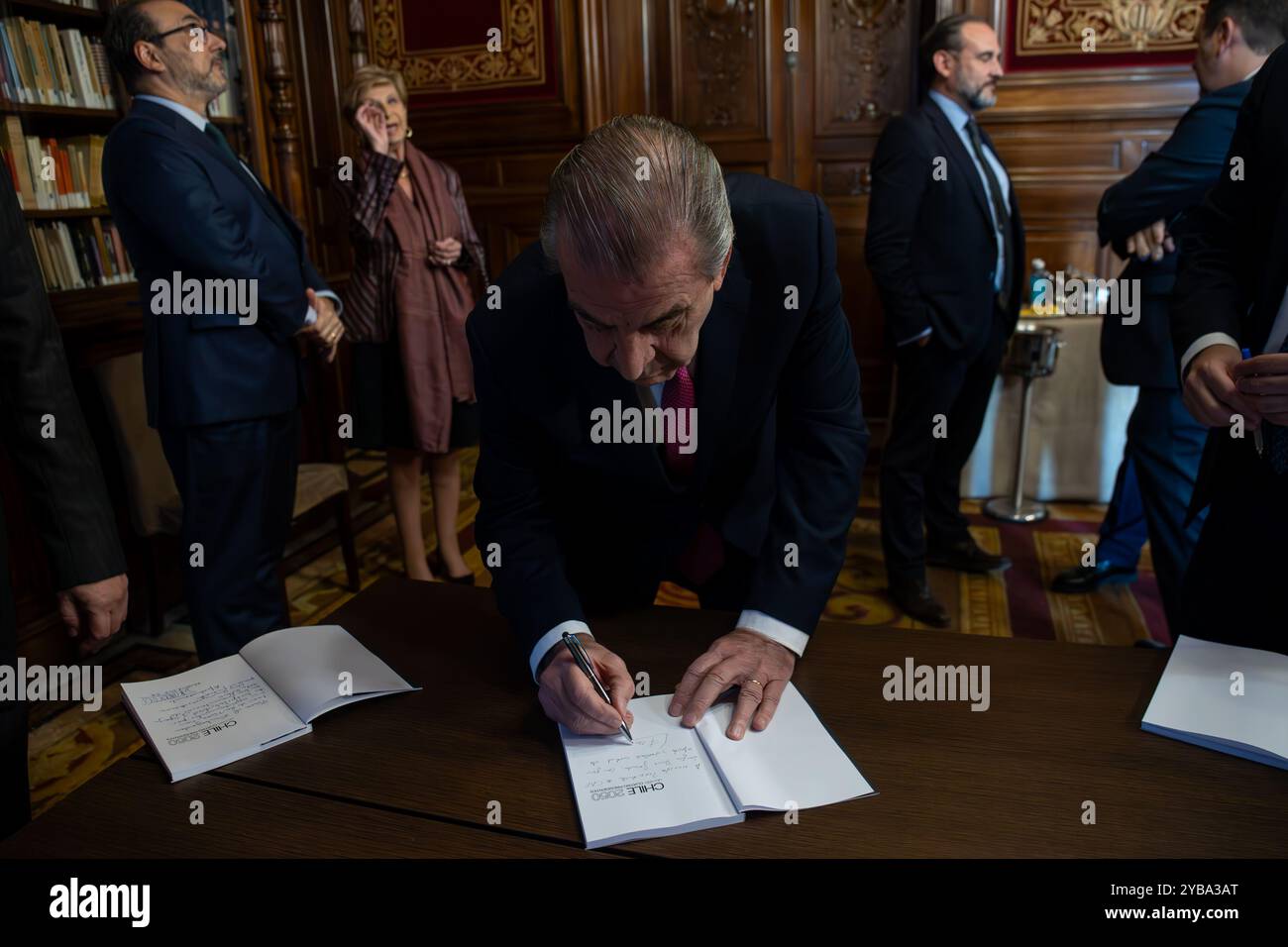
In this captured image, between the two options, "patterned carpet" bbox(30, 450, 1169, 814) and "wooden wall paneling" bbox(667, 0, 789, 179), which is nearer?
"patterned carpet" bbox(30, 450, 1169, 814)

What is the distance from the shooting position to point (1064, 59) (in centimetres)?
452

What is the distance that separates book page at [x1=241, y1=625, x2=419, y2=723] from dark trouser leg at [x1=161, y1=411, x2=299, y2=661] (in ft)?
4.21

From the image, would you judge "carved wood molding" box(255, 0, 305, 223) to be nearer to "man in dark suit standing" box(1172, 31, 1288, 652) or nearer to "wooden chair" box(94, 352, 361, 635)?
"wooden chair" box(94, 352, 361, 635)

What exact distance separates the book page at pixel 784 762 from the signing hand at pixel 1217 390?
2.70 ft

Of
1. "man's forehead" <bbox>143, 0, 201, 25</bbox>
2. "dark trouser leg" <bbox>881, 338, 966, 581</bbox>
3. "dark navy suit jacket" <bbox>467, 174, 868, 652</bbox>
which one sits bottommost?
"dark trouser leg" <bbox>881, 338, 966, 581</bbox>

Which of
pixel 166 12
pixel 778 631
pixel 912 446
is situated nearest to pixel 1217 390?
pixel 778 631

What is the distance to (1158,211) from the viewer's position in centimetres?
276

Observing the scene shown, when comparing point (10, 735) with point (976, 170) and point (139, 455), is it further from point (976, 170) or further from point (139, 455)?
point (976, 170)

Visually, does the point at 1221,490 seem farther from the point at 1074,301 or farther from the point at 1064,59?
the point at 1064,59

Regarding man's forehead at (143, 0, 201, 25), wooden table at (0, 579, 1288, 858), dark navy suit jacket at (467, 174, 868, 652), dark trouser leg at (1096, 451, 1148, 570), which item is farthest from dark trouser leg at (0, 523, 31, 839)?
dark trouser leg at (1096, 451, 1148, 570)

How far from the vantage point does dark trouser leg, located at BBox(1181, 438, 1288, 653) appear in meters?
1.52

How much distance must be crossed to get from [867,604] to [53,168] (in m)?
3.26

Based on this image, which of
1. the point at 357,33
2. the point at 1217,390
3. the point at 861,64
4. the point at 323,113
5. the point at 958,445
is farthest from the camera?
the point at 323,113

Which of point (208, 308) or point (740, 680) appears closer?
point (740, 680)
